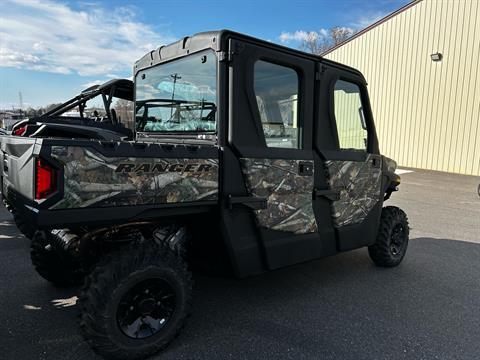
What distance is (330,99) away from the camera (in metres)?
3.30

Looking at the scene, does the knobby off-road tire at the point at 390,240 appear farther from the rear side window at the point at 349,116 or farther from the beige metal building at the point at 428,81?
the beige metal building at the point at 428,81

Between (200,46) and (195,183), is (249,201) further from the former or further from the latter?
(200,46)

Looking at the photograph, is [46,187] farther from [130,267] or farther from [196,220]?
[196,220]

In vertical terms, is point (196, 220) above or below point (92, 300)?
above

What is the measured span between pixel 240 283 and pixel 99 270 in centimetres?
174

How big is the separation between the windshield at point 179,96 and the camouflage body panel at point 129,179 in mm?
478

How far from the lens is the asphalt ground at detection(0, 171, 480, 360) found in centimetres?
259

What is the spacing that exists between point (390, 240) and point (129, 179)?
3136mm

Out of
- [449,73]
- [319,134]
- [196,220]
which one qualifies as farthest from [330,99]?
[449,73]

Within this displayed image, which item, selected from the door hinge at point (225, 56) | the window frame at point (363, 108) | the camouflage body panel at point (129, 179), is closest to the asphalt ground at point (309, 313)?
the camouflage body panel at point (129, 179)

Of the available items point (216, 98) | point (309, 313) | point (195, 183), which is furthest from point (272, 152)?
point (309, 313)

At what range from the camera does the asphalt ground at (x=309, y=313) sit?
8.49 ft

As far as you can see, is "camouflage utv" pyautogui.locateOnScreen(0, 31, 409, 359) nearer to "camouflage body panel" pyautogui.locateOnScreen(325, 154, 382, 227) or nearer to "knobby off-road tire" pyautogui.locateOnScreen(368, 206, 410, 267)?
"camouflage body panel" pyautogui.locateOnScreen(325, 154, 382, 227)

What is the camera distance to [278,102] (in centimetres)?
300
